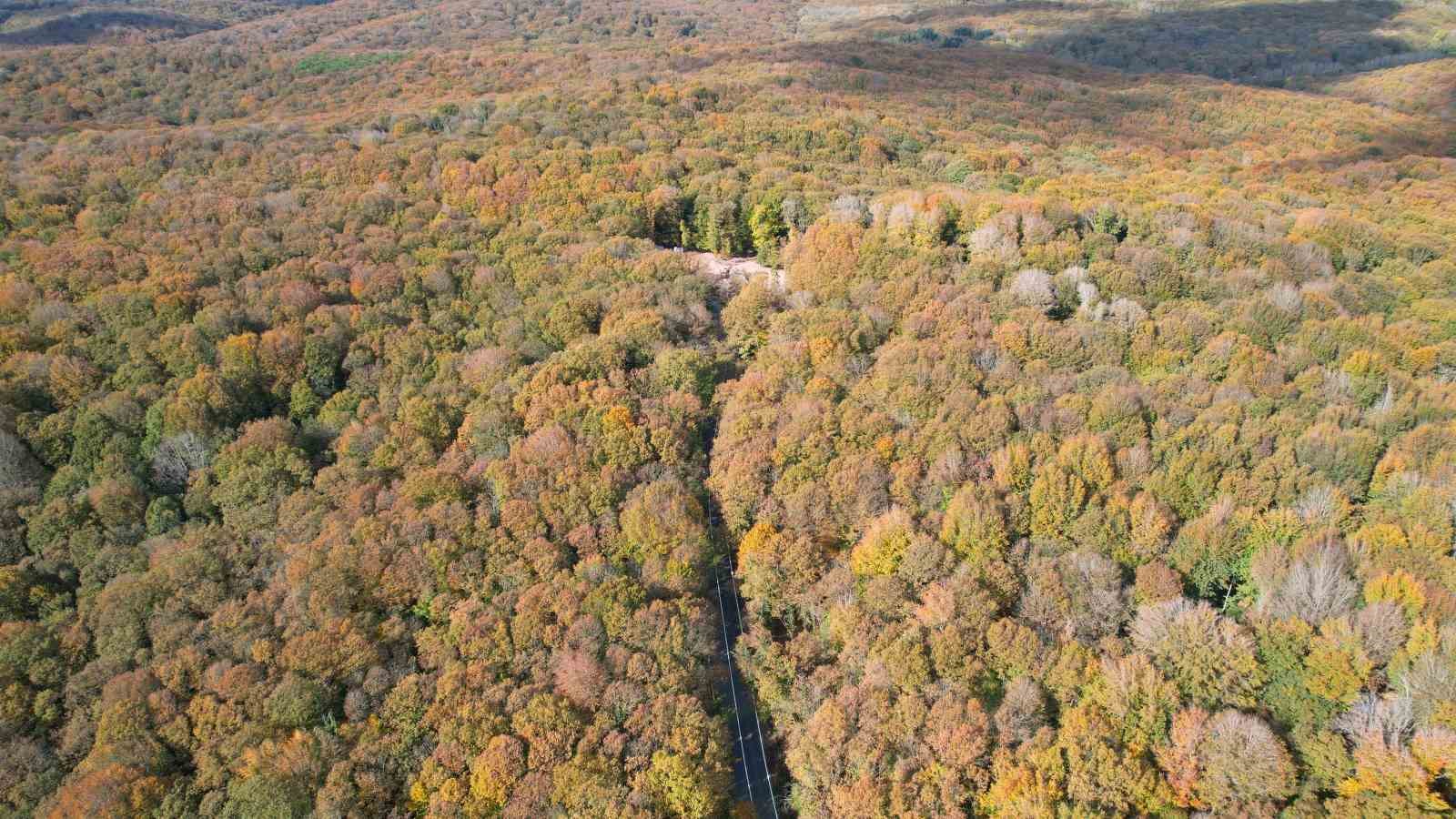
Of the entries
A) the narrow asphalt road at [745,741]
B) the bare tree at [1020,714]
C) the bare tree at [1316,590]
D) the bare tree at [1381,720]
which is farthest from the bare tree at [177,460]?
the bare tree at [1381,720]

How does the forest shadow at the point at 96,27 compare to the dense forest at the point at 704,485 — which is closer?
the dense forest at the point at 704,485

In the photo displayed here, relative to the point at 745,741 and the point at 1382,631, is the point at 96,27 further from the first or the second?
the point at 1382,631

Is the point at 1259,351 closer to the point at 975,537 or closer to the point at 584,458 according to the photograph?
the point at 975,537

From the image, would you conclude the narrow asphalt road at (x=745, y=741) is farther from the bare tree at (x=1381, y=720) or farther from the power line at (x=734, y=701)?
the bare tree at (x=1381, y=720)

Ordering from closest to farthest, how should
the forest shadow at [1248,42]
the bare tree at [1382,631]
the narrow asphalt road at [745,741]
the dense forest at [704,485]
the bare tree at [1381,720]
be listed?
the bare tree at [1381,720] < the bare tree at [1382,631] < the dense forest at [704,485] < the narrow asphalt road at [745,741] < the forest shadow at [1248,42]

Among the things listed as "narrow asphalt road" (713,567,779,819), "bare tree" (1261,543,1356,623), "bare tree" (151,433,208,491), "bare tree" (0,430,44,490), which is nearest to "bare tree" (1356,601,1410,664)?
"bare tree" (1261,543,1356,623)

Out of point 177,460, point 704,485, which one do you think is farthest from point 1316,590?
point 177,460
